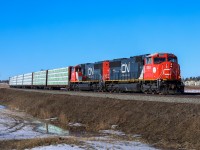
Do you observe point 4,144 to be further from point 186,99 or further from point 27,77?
point 27,77

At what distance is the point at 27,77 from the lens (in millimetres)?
79688

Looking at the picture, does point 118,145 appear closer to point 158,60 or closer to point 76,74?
point 158,60

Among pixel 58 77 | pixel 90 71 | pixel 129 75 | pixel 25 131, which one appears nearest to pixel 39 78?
pixel 58 77

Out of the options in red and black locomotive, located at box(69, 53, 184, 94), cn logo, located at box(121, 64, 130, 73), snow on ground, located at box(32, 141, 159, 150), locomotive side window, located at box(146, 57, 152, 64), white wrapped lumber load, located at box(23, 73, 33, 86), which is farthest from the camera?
white wrapped lumber load, located at box(23, 73, 33, 86)

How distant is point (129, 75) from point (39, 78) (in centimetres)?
3784

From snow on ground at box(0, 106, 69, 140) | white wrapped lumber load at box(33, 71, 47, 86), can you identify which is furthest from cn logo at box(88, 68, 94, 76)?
white wrapped lumber load at box(33, 71, 47, 86)

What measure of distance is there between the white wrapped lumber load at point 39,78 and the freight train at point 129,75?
9.76 meters

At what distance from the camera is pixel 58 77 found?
187ft

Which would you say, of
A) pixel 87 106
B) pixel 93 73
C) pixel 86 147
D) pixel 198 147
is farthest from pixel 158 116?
pixel 93 73

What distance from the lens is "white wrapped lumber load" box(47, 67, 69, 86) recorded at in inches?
2083

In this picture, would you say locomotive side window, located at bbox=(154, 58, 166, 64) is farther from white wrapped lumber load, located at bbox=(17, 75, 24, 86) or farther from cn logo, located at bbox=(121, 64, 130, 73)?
white wrapped lumber load, located at bbox=(17, 75, 24, 86)

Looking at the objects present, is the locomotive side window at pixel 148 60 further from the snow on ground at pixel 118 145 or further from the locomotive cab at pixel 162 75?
the snow on ground at pixel 118 145

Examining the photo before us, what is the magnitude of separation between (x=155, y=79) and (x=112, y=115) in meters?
7.04

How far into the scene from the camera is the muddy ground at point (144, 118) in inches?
656
